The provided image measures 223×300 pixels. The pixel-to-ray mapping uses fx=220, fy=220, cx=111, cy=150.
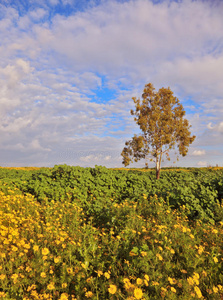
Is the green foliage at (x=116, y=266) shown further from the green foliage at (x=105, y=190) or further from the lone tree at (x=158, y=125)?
the lone tree at (x=158, y=125)

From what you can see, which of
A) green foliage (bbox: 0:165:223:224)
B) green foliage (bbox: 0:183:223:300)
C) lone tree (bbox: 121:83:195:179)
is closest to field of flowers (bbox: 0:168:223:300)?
green foliage (bbox: 0:183:223:300)

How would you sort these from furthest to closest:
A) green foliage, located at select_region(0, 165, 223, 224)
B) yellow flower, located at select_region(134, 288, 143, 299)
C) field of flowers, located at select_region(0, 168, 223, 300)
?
1. green foliage, located at select_region(0, 165, 223, 224)
2. field of flowers, located at select_region(0, 168, 223, 300)
3. yellow flower, located at select_region(134, 288, 143, 299)

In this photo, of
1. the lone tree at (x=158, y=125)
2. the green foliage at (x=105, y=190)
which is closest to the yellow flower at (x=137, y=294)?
the green foliage at (x=105, y=190)

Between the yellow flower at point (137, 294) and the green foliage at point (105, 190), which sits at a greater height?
the green foliage at point (105, 190)

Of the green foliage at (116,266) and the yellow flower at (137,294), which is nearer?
the yellow flower at (137,294)

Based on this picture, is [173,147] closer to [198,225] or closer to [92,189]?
[92,189]

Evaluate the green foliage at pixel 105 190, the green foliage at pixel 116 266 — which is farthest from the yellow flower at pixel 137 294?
the green foliage at pixel 105 190

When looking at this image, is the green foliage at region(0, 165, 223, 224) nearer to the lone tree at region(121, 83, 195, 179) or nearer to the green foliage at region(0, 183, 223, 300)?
the green foliage at region(0, 183, 223, 300)

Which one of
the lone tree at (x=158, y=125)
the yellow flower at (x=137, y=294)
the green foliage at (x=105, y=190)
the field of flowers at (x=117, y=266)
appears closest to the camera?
the yellow flower at (x=137, y=294)

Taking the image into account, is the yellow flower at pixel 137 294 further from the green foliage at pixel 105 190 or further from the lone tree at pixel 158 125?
the lone tree at pixel 158 125

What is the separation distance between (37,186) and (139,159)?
58.8 ft

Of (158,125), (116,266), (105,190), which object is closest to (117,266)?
(116,266)

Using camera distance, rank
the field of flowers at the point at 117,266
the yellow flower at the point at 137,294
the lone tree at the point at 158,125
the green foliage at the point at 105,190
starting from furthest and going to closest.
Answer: the lone tree at the point at 158,125 < the green foliage at the point at 105,190 < the field of flowers at the point at 117,266 < the yellow flower at the point at 137,294

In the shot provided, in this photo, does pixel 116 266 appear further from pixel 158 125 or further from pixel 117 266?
pixel 158 125
